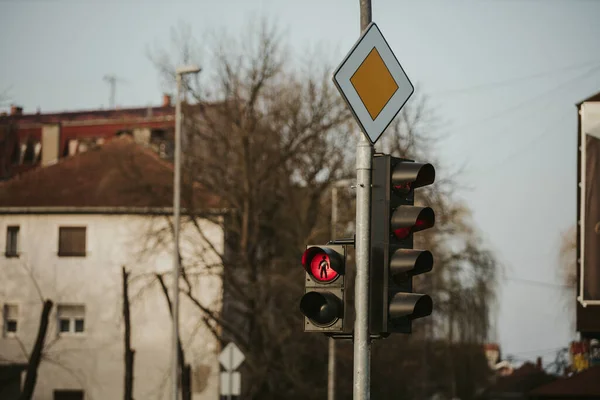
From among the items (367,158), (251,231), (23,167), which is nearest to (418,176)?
(367,158)

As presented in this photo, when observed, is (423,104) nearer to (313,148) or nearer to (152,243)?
(313,148)

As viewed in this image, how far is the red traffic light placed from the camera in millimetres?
7797

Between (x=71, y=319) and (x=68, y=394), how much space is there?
10.8 ft

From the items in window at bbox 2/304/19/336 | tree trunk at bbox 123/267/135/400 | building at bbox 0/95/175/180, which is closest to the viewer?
tree trunk at bbox 123/267/135/400

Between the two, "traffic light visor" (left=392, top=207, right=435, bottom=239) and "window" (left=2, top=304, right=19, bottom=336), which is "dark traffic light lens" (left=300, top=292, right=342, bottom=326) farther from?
"window" (left=2, top=304, right=19, bottom=336)

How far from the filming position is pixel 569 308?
172 feet

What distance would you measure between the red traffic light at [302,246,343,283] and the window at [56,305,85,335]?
40.6 metres

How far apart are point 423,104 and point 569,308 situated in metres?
18.3

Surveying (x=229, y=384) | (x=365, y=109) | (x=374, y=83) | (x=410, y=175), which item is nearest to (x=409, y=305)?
(x=410, y=175)

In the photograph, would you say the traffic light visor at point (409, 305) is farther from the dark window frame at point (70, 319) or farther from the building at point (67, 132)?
the building at point (67, 132)

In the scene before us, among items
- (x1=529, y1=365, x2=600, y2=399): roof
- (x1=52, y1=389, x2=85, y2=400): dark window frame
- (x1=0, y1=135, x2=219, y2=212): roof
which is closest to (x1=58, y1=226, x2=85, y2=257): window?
(x1=0, y1=135, x2=219, y2=212): roof

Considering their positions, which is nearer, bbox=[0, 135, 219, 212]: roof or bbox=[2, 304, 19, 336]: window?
bbox=[0, 135, 219, 212]: roof

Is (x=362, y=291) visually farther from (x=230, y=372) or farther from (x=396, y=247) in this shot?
(x=230, y=372)

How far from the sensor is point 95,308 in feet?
154
